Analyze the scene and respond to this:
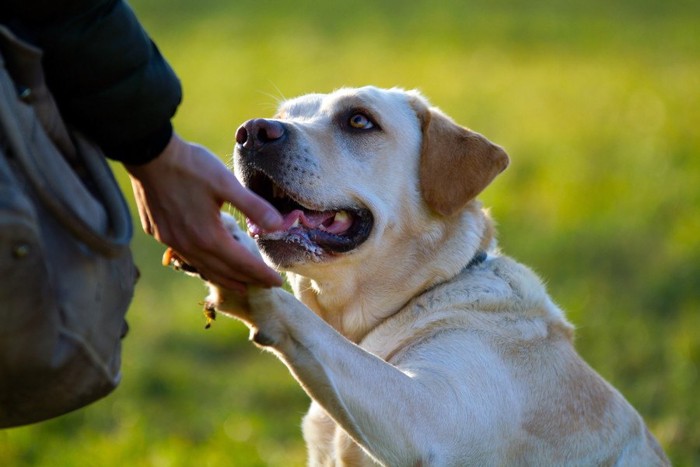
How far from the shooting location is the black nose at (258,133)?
3.93 metres

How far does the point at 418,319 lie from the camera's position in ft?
13.2

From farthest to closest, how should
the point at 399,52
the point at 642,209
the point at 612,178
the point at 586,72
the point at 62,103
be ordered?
the point at 399,52, the point at 586,72, the point at 612,178, the point at 642,209, the point at 62,103

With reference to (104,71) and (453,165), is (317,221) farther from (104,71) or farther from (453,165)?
(104,71)

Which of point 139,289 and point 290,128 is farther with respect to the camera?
point 139,289

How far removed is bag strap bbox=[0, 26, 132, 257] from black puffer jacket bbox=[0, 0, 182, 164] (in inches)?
2.6

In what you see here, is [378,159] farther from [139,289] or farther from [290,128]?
[139,289]

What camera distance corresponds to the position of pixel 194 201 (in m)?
2.61

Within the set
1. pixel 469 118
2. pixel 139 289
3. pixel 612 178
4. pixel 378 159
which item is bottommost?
pixel 139 289

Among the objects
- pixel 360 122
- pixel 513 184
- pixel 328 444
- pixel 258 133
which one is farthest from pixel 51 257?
pixel 513 184

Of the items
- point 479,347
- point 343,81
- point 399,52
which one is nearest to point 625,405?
point 479,347

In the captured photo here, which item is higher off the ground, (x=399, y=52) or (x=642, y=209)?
(x=642, y=209)

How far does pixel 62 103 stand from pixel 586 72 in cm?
1215

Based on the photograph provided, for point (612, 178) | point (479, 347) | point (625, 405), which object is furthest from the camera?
point (612, 178)

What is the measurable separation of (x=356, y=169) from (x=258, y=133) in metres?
0.46
